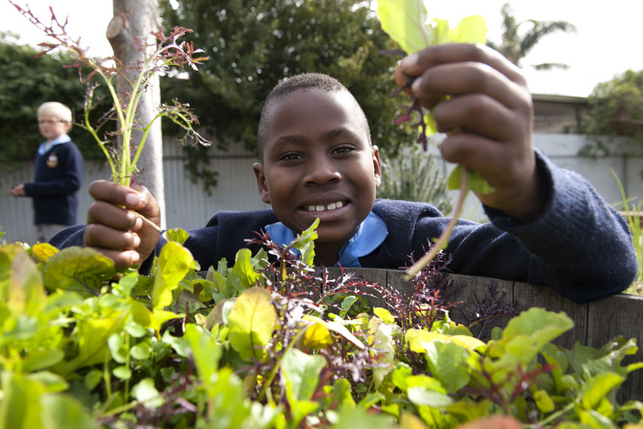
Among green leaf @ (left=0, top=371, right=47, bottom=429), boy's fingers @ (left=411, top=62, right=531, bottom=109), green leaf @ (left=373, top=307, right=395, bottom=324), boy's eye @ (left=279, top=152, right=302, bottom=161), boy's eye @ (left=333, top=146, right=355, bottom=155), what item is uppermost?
boy's fingers @ (left=411, top=62, right=531, bottom=109)

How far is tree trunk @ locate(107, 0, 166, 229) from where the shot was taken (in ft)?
6.97

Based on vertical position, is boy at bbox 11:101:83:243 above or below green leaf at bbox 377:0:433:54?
below

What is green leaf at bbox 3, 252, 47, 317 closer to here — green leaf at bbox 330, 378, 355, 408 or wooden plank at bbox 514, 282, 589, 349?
green leaf at bbox 330, 378, 355, 408

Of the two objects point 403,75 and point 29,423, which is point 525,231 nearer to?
point 403,75

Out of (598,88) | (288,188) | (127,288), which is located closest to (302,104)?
(288,188)

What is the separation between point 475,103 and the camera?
22.5 inches

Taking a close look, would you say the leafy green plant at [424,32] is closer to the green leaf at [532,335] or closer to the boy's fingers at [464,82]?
the boy's fingers at [464,82]

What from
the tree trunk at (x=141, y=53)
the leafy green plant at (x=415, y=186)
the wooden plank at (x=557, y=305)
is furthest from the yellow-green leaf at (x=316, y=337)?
the leafy green plant at (x=415, y=186)

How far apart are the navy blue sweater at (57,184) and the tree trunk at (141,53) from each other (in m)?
2.09

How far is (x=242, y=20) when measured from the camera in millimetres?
9969

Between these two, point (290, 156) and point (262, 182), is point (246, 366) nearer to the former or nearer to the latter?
point (290, 156)

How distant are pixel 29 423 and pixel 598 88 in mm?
25418

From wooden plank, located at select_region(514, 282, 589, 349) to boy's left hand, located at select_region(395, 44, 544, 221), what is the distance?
425 millimetres

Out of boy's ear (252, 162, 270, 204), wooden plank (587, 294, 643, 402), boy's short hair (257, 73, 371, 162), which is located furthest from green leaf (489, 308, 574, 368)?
boy's ear (252, 162, 270, 204)
